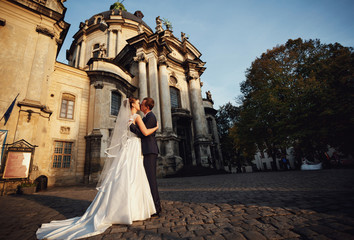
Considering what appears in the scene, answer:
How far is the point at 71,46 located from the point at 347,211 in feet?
129

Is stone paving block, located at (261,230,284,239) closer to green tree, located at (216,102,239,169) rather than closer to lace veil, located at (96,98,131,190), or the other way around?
lace veil, located at (96,98,131,190)

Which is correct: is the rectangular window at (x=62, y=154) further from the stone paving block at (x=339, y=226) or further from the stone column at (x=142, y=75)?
the stone paving block at (x=339, y=226)

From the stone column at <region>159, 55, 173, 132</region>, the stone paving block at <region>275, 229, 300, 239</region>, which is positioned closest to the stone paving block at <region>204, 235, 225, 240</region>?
the stone paving block at <region>275, 229, 300, 239</region>

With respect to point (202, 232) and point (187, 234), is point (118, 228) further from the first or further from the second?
A: point (202, 232)

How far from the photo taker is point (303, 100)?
1260 cm

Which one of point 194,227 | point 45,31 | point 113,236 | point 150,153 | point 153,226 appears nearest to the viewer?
point 113,236

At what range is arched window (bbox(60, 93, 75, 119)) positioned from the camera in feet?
44.3

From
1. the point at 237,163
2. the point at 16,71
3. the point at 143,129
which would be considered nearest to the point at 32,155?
the point at 16,71

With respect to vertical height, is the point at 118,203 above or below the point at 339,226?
above

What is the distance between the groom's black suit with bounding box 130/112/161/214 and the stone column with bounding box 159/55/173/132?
1271 cm

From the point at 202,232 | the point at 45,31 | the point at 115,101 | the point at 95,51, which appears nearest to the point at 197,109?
the point at 115,101

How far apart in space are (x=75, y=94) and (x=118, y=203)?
47.5 ft

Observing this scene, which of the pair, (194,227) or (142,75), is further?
(142,75)

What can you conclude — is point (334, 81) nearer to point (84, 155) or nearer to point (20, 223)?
point (20, 223)
